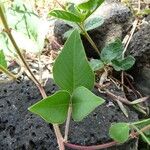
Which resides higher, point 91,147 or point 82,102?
point 82,102

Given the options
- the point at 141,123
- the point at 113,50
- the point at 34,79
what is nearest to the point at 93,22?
the point at 113,50

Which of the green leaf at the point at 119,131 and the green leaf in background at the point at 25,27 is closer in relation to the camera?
the green leaf at the point at 119,131

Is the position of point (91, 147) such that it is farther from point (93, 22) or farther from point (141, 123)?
point (93, 22)

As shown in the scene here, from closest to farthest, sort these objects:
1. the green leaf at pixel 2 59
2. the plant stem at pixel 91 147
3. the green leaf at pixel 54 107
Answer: the green leaf at pixel 54 107 → the plant stem at pixel 91 147 → the green leaf at pixel 2 59

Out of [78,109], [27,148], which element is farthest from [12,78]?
[78,109]

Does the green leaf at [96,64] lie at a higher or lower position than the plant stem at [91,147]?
higher

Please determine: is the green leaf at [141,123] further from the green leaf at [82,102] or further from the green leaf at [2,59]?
the green leaf at [2,59]

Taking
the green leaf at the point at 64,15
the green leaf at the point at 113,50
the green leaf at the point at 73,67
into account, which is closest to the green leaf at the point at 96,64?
the green leaf at the point at 113,50
